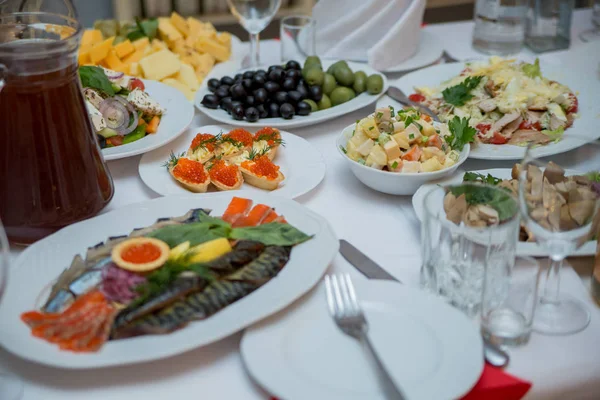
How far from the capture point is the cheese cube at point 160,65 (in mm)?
1661

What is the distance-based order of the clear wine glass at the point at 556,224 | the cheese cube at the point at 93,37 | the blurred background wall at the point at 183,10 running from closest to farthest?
the clear wine glass at the point at 556,224 < the cheese cube at the point at 93,37 < the blurred background wall at the point at 183,10

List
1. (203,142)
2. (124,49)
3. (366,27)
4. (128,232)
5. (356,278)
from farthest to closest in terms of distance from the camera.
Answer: (366,27) → (124,49) → (203,142) → (128,232) → (356,278)

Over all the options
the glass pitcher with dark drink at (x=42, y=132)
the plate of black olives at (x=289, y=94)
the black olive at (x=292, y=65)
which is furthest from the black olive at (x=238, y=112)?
the glass pitcher with dark drink at (x=42, y=132)

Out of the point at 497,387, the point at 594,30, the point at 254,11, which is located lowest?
the point at 497,387

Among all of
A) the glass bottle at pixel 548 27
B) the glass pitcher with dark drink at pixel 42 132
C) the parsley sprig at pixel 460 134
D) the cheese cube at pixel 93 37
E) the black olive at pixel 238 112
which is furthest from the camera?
the glass bottle at pixel 548 27

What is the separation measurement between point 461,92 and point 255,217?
0.72 m

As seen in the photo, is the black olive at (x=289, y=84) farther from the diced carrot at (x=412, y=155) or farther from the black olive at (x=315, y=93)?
the diced carrot at (x=412, y=155)

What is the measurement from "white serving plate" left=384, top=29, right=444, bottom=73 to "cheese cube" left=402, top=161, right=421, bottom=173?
67 centimetres

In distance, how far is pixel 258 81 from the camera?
152 cm

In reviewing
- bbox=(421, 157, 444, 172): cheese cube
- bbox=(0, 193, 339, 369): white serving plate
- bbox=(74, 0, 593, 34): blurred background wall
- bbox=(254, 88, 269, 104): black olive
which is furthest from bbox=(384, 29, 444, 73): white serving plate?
bbox=(74, 0, 593, 34): blurred background wall

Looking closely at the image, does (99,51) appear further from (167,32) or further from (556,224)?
(556,224)

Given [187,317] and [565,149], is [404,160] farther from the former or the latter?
[187,317]

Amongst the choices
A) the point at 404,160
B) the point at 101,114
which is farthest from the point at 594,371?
the point at 101,114

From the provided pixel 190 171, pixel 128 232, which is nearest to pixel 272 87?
pixel 190 171
